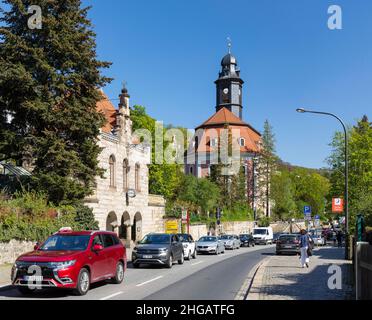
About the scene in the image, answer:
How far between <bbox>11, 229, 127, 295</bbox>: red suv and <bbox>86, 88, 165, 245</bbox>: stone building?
1820 cm

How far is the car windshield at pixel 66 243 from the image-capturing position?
14.7 m

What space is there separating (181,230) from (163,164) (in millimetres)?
13509

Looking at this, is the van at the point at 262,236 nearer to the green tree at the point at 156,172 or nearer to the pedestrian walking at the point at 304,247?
the green tree at the point at 156,172

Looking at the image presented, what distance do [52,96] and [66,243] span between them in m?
14.9

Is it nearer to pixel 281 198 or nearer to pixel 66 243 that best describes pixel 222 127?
pixel 281 198

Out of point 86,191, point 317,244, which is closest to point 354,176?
point 317,244

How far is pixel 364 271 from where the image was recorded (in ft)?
39.3

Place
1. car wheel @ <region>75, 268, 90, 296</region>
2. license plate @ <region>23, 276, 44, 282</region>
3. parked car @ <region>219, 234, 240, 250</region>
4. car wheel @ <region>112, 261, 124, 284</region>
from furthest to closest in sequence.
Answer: parked car @ <region>219, 234, 240, 250</region> < car wheel @ <region>112, 261, 124, 284</region> < car wheel @ <region>75, 268, 90, 296</region> < license plate @ <region>23, 276, 44, 282</region>

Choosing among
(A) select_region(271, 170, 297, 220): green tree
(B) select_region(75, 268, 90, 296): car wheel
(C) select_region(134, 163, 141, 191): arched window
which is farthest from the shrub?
(A) select_region(271, 170, 297, 220): green tree

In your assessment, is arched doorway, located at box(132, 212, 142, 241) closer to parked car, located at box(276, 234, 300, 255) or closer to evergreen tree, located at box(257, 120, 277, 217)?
parked car, located at box(276, 234, 300, 255)

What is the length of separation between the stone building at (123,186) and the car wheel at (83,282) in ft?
64.5

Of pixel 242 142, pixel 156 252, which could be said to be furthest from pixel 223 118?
pixel 156 252

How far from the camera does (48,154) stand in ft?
89.2

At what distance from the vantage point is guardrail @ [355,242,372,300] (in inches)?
444
